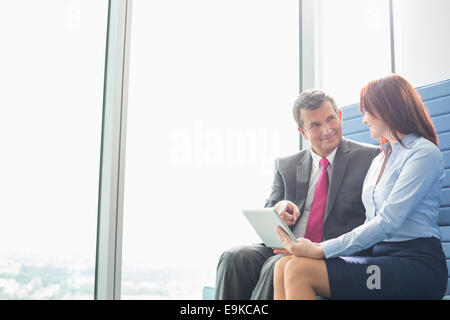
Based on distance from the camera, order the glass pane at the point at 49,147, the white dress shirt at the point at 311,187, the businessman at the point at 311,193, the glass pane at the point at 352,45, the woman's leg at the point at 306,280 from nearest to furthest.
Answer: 1. the woman's leg at the point at 306,280
2. the businessman at the point at 311,193
3. the white dress shirt at the point at 311,187
4. the glass pane at the point at 49,147
5. the glass pane at the point at 352,45

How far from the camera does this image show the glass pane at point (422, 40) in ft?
7.70

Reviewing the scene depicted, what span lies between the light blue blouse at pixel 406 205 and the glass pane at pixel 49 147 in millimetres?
1400

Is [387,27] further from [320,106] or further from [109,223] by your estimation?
[109,223]

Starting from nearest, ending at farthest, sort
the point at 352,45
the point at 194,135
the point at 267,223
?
1. the point at 267,223
2. the point at 194,135
3. the point at 352,45

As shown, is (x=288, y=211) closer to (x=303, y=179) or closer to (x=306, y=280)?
(x=303, y=179)

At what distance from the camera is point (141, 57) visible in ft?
8.61

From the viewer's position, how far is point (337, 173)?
189 centimetres

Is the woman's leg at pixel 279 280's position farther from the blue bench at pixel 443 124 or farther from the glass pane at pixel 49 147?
the glass pane at pixel 49 147

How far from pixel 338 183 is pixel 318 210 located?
0.41 feet

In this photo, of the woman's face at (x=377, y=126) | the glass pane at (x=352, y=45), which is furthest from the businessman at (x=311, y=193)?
the glass pane at (x=352, y=45)

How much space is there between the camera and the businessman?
180 cm

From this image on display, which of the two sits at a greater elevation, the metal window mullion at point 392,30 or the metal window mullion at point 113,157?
the metal window mullion at point 392,30

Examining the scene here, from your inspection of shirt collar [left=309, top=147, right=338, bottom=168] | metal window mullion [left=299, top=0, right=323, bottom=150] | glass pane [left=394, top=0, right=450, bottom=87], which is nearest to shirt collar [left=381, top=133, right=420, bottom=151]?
shirt collar [left=309, top=147, right=338, bottom=168]

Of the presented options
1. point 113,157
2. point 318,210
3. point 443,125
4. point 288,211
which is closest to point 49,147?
point 113,157
